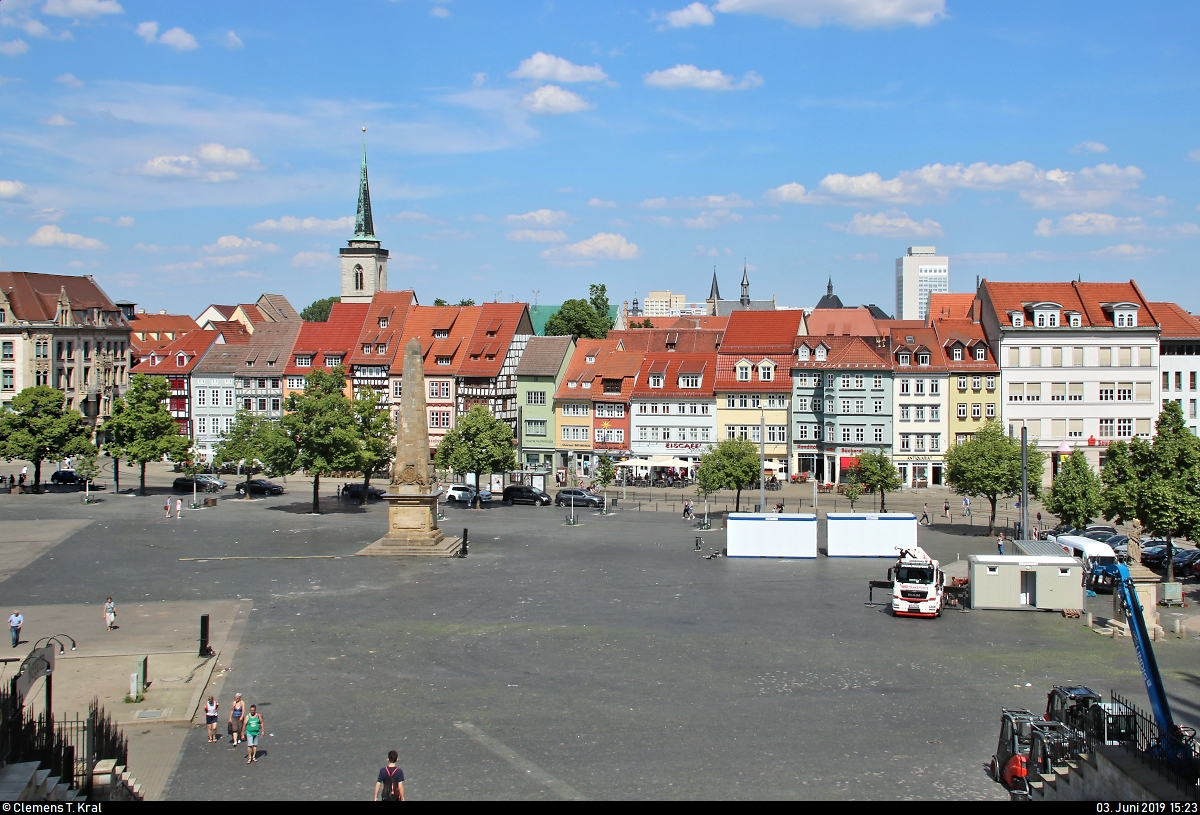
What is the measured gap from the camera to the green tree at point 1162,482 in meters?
39.0

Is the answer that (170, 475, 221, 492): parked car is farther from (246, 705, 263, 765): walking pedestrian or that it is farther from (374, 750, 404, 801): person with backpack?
(374, 750, 404, 801): person with backpack

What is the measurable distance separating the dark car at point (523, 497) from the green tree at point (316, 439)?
1040cm

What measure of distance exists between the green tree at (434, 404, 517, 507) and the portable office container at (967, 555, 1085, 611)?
110 feet

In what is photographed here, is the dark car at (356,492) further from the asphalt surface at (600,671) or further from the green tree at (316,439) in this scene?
the asphalt surface at (600,671)

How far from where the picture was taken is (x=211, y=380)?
9588 cm

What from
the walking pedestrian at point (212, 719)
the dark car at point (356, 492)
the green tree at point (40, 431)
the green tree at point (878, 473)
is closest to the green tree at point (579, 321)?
the dark car at point (356, 492)

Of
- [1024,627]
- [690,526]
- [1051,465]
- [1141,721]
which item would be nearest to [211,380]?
[690,526]

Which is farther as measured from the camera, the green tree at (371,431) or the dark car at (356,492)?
the dark car at (356,492)

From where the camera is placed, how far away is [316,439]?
2333 inches

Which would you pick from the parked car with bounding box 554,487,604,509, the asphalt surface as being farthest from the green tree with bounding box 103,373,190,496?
the parked car with bounding box 554,487,604,509

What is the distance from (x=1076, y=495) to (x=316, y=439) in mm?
37613

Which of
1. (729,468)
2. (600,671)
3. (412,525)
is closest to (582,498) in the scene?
(729,468)

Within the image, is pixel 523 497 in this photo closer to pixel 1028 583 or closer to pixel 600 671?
pixel 1028 583

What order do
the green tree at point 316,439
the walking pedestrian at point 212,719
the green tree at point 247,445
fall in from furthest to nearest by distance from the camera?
the green tree at point 247,445 → the green tree at point 316,439 → the walking pedestrian at point 212,719
